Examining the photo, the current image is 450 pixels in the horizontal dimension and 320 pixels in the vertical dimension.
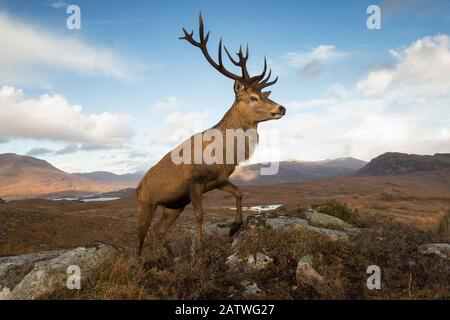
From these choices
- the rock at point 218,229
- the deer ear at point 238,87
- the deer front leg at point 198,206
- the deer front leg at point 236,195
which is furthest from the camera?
the rock at point 218,229

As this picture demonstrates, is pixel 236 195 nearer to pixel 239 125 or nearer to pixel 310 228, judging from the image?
pixel 239 125

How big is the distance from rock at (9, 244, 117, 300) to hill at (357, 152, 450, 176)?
107131 mm

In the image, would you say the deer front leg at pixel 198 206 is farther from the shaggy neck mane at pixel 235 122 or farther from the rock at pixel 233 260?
the shaggy neck mane at pixel 235 122

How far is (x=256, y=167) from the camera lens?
199375 mm

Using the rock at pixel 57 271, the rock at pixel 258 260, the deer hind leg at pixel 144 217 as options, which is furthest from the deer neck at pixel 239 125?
the rock at pixel 57 271

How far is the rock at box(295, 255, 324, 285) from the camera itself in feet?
20.6

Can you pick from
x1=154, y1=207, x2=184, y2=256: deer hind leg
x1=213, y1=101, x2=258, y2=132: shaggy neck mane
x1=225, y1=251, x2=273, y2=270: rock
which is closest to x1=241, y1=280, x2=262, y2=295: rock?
x1=225, y1=251, x2=273, y2=270: rock

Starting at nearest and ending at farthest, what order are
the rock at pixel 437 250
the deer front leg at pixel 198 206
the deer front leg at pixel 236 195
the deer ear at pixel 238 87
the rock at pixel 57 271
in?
the rock at pixel 57 271, the deer front leg at pixel 198 206, the deer front leg at pixel 236 195, the deer ear at pixel 238 87, the rock at pixel 437 250

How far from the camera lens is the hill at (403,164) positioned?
101m

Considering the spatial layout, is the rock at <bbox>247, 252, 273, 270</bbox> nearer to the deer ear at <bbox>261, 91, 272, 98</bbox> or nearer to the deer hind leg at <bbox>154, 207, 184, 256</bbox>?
the deer hind leg at <bbox>154, 207, 184, 256</bbox>

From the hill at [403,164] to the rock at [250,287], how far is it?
106m

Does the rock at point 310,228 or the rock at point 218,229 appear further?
the rock at point 218,229

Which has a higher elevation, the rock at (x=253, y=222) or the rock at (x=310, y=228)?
the rock at (x=253, y=222)
